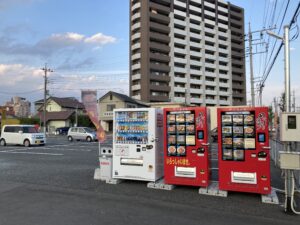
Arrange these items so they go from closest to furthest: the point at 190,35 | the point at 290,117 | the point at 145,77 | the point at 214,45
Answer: the point at 290,117, the point at 145,77, the point at 190,35, the point at 214,45

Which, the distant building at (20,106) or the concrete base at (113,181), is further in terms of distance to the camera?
the distant building at (20,106)

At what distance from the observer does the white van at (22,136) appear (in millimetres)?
23766

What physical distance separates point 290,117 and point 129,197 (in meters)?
4.00

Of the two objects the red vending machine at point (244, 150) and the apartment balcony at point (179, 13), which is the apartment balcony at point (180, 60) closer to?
the apartment balcony at point (179, 13)

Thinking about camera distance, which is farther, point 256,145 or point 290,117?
point 256,145

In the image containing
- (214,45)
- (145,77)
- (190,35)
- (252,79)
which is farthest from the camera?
(214,45)

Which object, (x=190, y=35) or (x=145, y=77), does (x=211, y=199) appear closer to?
(x=145, y=77)

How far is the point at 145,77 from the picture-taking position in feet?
230

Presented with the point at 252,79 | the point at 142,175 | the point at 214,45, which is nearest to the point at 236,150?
the point at 142,175

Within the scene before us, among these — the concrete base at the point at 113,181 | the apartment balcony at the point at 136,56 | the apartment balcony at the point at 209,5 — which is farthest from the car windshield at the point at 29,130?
the apartment balcony at the point at 209,5

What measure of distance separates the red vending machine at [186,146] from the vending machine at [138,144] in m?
0.39

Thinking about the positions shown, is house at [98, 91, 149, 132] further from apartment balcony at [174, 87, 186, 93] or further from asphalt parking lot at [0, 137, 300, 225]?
asphalt parking lot at [0, 137, 300, 225]

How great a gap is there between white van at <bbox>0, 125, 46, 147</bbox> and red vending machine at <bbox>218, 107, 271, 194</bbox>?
65.2ft

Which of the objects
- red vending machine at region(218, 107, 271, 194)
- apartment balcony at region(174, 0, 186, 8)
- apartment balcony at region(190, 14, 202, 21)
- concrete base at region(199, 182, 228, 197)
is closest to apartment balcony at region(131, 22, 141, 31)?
apartment balcony at region(174, 0, 186, 8)
